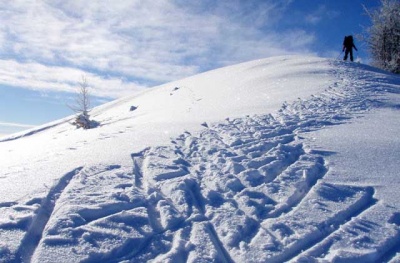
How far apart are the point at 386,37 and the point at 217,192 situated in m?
19.8

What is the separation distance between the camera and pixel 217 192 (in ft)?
15.7

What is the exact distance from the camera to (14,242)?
3.59 meters

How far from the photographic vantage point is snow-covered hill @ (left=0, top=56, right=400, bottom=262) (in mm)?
3617

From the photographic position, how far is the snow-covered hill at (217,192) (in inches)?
142

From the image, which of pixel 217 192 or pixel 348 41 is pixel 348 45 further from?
pixel 217 192

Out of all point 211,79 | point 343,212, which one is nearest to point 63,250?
point 343,212

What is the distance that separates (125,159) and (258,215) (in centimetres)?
264

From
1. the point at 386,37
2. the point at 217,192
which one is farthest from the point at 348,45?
the point at 217,192

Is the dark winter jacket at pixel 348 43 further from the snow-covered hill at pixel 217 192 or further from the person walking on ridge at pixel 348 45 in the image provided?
the snow-covered hill at pixel 217 192

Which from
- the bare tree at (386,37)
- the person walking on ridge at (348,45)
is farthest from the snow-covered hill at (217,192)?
the bare tree at (386,37)

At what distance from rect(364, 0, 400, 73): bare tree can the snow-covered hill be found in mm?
13178

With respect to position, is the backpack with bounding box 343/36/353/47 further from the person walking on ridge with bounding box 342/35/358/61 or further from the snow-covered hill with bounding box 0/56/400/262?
the snow-covered hill with bounding box 0/56/400/262

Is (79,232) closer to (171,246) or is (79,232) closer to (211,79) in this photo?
(171,246)

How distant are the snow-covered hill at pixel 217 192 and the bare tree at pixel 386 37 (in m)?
13.2
